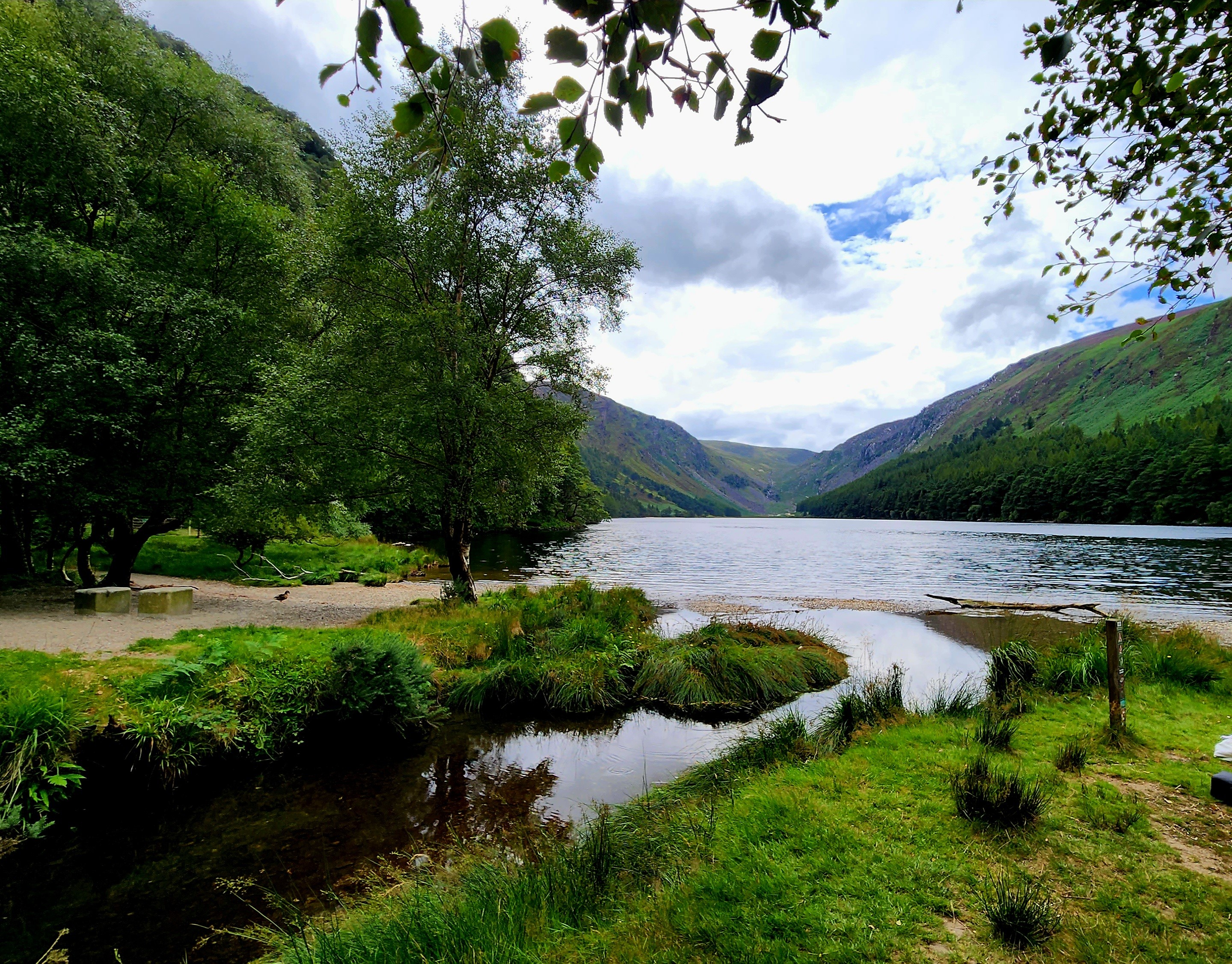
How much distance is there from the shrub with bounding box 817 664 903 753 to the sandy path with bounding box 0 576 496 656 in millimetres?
12320

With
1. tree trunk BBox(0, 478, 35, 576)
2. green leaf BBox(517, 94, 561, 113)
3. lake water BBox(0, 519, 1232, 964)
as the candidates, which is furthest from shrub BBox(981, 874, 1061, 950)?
tree trunk BBox(0, 478, 35, 576)

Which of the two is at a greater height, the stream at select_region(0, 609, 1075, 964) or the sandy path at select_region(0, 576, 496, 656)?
the sandy path at select_region(0, 576, 496, 656)

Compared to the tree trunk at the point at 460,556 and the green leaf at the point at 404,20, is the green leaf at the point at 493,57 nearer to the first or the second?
the green leaf at the point at 404,20

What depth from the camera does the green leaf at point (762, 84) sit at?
→ 2008 mm

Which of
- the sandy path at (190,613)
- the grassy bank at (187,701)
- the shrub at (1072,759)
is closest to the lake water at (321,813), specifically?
the grassy bank at (187,701)

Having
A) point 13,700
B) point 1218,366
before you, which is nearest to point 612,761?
point 13,700

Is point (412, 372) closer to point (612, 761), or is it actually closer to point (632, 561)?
point (612, 761)

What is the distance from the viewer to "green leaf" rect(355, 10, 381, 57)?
5.49ft

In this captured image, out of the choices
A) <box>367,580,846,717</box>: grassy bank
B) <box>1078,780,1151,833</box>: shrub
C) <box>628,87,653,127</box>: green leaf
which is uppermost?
<box>628,87,653,127</box>: green leaf

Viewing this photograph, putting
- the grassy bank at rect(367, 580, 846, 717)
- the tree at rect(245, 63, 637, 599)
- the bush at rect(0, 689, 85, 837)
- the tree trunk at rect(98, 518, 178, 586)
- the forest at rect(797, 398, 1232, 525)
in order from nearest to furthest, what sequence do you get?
the bush at rect(0, 689, 85, 837) → the grassy bank at rect(367, 580, 846, 717) → the tree at rect(245, 63, 637, 599) → the tree trunk at rect(98, 518, 178, 586) → the forest at rect(797, 398, 1232, 525)

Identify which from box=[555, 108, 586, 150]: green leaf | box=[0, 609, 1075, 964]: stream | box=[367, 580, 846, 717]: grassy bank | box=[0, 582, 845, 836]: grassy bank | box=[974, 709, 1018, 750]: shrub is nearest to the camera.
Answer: box=[555, 108, 586, 150]: green leaf

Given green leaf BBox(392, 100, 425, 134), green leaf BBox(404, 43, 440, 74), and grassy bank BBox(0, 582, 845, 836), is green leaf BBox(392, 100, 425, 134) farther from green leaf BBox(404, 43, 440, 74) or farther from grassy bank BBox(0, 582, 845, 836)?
grassy bank BBox(0, 582, 845, 836)

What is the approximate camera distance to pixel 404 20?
1.66 m

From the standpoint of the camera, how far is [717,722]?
11672 millimetres
